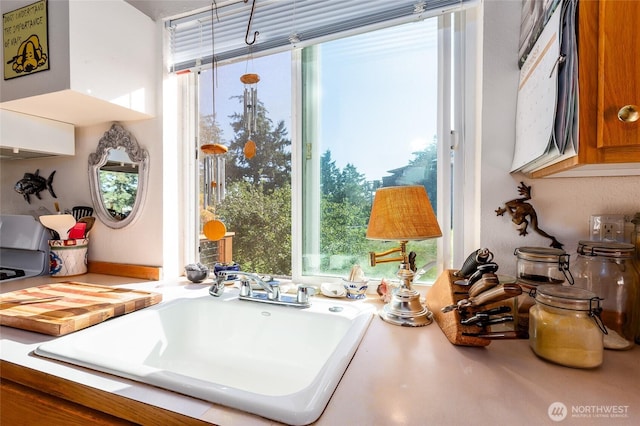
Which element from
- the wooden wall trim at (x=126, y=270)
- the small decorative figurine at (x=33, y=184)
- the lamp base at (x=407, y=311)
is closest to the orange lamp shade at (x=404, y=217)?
the lamp base at (x=407, y=311)

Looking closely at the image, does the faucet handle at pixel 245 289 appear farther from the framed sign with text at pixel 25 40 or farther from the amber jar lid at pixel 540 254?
the framed sign with text at pixel 25 40

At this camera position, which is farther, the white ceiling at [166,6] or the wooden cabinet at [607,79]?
the white ceiling at [166,6]

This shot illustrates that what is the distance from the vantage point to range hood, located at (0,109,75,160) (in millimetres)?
1390

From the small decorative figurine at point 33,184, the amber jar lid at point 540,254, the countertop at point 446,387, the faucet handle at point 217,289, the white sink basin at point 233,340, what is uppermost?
the small decorative figurine at point 33,184

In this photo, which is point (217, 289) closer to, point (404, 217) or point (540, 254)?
point (404, 217)

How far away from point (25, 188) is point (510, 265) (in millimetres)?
2484

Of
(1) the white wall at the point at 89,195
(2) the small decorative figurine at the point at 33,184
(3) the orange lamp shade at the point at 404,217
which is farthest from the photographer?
(2) the small decorative figurine at the point at 33,184

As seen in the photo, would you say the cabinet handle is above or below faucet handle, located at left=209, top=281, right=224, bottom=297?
above

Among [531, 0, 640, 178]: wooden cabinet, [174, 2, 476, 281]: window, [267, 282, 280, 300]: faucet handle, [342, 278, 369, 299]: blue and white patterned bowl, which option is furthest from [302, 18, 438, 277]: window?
[531, 0, 640, 178]: wooden cabinet

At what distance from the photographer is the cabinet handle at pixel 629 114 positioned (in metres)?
0.55

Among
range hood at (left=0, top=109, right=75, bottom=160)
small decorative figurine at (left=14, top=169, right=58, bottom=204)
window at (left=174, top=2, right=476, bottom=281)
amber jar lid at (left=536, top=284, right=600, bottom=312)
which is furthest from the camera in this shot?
small decorative figurine at (left=14, top=169, right=58, bottom=204)

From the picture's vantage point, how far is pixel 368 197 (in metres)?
1.29

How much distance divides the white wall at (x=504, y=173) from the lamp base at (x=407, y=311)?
312 mm

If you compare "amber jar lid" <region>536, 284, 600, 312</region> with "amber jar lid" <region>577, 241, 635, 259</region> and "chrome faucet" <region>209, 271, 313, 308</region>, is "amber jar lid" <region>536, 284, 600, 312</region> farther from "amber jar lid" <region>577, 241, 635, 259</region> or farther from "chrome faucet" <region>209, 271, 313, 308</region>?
"chrome faucet" <region>209, 271, 313, 308</region>
